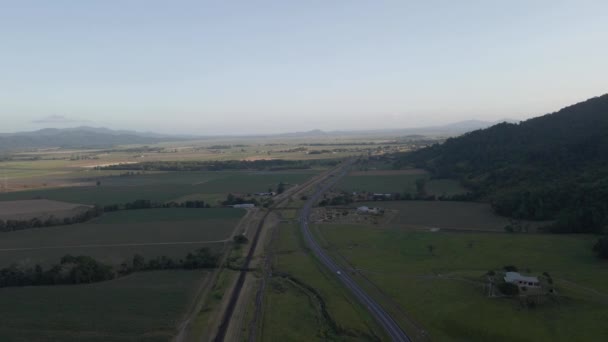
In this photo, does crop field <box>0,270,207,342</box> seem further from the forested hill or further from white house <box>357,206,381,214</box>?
the forested hill

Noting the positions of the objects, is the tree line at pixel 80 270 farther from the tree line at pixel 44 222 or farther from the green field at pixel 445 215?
the green field at pixel 445 215

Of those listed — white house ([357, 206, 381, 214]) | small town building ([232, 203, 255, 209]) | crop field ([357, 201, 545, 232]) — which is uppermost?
small town building ([232, 203, 255, 209])

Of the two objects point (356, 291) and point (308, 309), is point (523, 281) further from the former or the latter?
point (308, 309)

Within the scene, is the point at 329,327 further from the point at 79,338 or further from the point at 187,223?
the point at 187,223

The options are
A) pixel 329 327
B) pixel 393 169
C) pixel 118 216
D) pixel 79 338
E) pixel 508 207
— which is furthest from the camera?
pixel 393 169

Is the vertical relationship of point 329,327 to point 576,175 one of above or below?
below

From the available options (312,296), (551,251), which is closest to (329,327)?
(312,296)

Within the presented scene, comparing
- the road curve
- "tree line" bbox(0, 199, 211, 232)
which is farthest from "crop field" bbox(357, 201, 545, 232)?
"tree line" bbox(0, 199, 211, 232)
